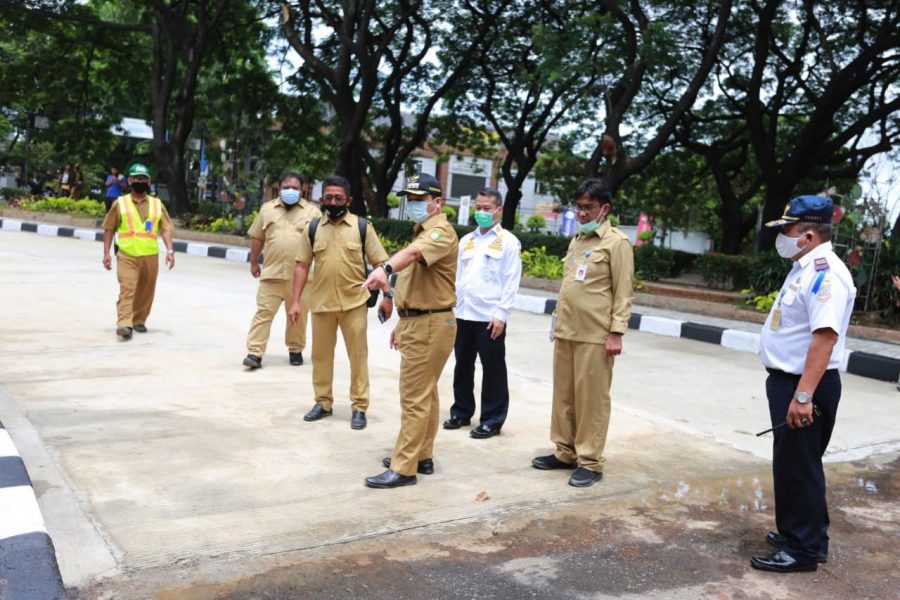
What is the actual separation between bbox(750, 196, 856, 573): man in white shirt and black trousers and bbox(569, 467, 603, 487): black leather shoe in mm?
1035

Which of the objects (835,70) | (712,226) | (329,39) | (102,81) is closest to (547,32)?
(835,70)

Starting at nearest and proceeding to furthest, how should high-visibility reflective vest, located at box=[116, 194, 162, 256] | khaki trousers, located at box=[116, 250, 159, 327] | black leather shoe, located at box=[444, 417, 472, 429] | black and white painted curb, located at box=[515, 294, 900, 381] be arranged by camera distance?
1. black leather shoe, located at box=[444, 417, 472, 429]
2. khaki trousers, located at box=[116, 250, 159, 327]
3. high-visibility reflective vest, located at box=[116, 194, 162, 256]
4. black and white painted curb, located at box=[515, 294, 900, 381]

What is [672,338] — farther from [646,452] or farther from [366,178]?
[366,178]

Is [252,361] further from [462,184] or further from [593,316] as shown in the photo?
[462,184]

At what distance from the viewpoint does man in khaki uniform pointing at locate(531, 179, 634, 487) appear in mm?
4547

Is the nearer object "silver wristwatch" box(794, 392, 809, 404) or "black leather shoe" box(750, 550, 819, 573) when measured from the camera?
"silver wristwatch" box(794, 392, 809, 404)

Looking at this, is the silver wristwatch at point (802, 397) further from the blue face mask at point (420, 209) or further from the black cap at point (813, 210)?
the blue face mask at point (420, 209)

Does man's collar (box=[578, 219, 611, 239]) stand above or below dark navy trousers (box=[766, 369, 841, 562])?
above

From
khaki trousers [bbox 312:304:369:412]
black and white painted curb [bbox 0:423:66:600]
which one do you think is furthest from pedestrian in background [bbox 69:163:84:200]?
black and white painted curb [bbox 0:423:66:600]

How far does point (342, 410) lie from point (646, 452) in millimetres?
1947

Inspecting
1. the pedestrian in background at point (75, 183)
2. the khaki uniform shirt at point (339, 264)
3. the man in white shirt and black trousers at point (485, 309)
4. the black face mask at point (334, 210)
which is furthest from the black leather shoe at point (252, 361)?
the pedestrian in background at point (75, 183)

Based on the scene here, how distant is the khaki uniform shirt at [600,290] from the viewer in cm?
454

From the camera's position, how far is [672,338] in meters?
10.5

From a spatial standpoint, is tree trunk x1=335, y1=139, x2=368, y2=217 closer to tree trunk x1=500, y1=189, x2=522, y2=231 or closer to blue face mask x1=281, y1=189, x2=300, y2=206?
tree trunk x1=500, y1=189, x2=522, y2=231
